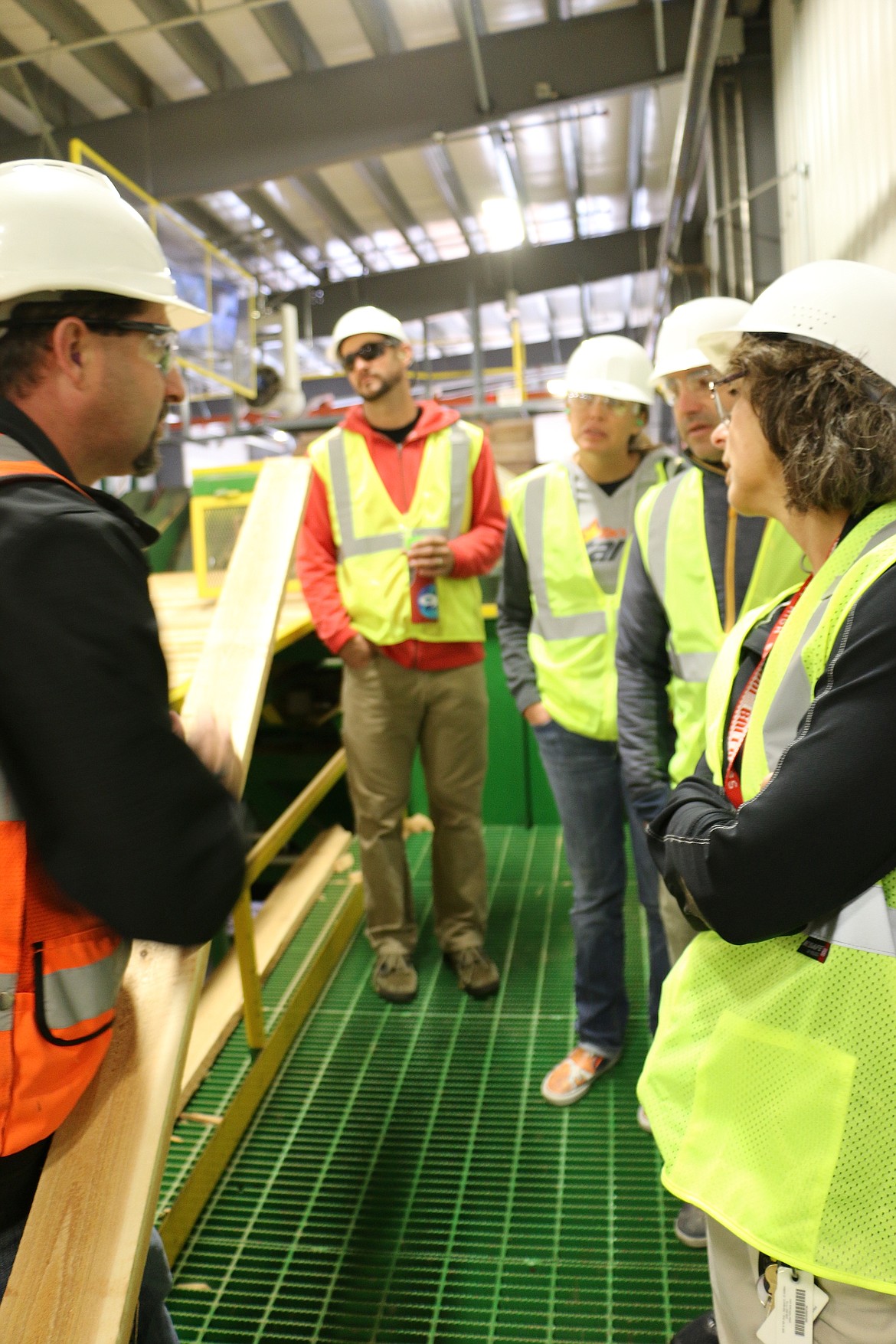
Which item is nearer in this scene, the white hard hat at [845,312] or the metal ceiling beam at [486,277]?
the white hard hat at [845,312]

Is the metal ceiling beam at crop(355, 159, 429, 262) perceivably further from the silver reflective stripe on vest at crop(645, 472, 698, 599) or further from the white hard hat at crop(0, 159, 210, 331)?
the white hard hat at crop(0, 159, 210, 331)

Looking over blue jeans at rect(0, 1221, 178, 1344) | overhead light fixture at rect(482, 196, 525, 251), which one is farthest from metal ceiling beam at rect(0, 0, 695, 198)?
blue jeans at rect(0, 1221, 178, 1344)

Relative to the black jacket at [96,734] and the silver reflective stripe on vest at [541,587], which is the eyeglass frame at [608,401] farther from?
the black jacket at [96,734]

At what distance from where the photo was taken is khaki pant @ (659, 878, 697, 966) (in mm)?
2094

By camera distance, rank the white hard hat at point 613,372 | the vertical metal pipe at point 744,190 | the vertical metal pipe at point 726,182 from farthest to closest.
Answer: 1. the vertical metal pipe at point 726,182
2. the vertical metal pipe at point 744,190
3. the white hard hat at point 613,372

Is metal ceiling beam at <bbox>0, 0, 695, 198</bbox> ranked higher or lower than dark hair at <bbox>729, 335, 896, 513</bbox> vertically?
higher

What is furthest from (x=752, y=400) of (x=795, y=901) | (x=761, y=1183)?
(x=761, y=1183)

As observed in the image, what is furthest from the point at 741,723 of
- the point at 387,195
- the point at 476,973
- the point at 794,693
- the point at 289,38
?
the point at 387,195

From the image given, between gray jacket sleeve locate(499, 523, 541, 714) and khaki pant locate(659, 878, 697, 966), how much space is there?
0.77 meters

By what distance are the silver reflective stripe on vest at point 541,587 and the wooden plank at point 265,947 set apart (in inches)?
57.0

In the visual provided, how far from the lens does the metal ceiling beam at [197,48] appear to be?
584 cm

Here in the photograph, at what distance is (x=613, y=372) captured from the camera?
255 cm

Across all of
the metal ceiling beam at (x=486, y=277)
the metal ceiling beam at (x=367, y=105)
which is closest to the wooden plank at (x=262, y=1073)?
the metal ceiling beam at (x=367, y=105)

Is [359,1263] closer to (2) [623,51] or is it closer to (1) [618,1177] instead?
(1) [618,1177]
